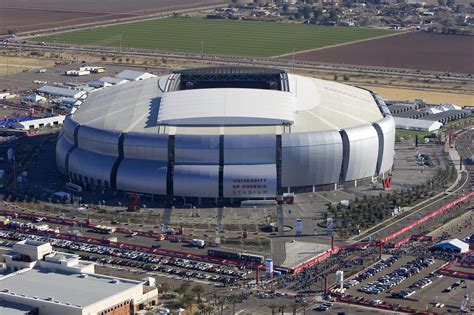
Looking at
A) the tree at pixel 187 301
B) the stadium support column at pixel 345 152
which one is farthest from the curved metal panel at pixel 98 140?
the tree at pixel 187 301

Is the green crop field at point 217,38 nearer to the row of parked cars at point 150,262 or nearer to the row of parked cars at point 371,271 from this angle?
the row of parked cars at point 150,262

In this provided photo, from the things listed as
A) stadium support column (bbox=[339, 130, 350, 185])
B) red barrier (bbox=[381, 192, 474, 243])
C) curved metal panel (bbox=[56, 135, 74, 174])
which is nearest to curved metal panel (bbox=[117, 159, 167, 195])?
curved metal panel (bbox=[56, 135, 74, 174])

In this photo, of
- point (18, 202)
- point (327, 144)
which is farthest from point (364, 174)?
point (18, 202)

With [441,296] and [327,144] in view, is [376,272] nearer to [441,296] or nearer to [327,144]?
[441,296]

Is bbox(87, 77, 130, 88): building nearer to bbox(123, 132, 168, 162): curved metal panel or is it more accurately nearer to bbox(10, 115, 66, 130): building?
bbox(10, 115, 66, 130): building

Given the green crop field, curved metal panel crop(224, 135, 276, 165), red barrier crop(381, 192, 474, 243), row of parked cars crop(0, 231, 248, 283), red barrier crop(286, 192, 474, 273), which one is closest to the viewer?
row of parked cars crop(0, 231, 248, 283)
